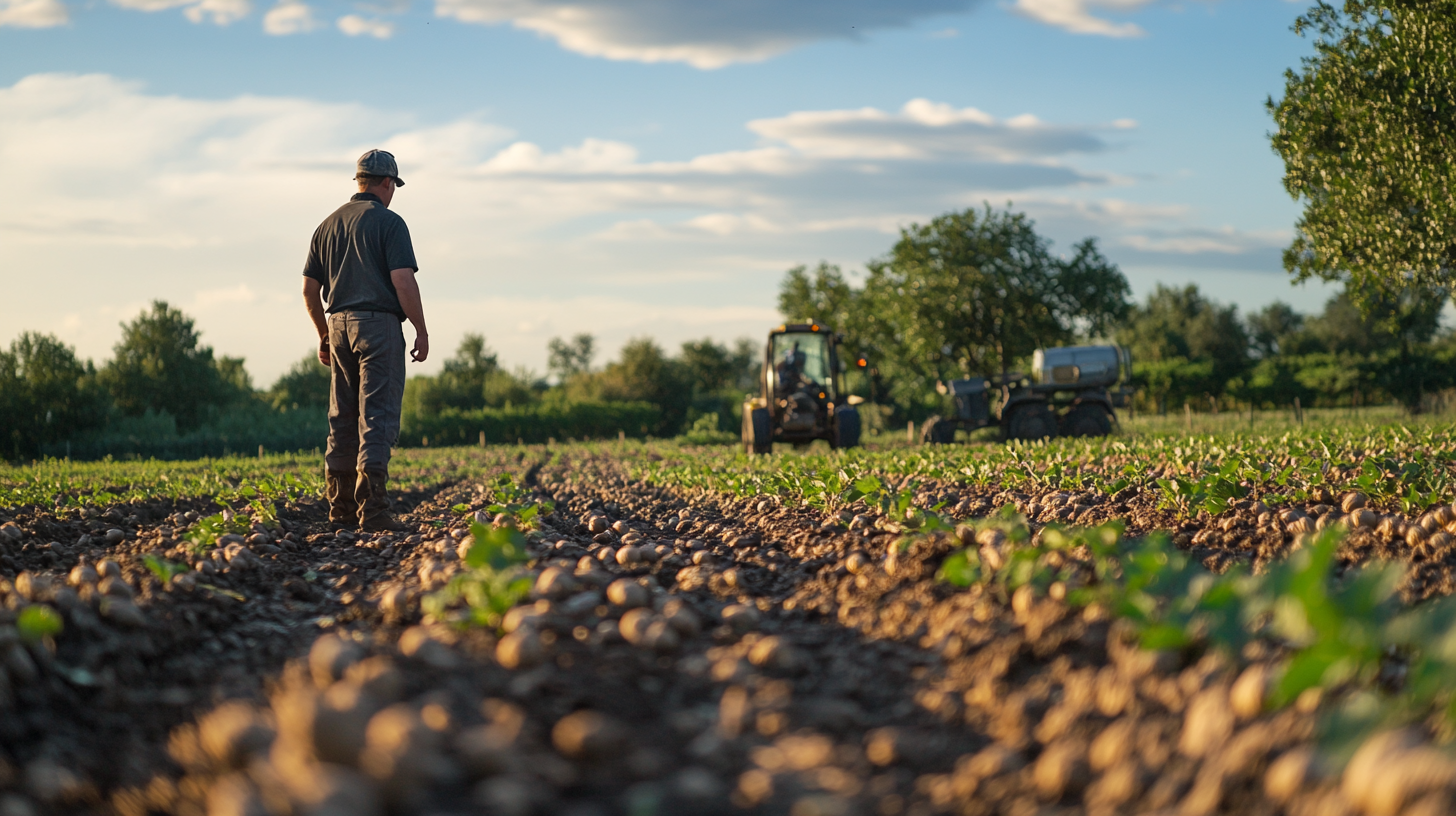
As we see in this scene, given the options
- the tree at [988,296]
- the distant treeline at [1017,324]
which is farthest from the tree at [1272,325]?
the tree at [988,296]

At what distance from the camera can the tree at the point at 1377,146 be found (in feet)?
59.6

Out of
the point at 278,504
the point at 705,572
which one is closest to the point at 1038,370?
the point at 278,504

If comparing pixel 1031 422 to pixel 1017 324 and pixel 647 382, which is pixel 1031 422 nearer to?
pixel 1017 324

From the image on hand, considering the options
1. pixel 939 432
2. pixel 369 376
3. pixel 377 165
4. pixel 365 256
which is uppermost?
pixel 377 165

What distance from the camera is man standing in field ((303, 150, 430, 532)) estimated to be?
259 inches

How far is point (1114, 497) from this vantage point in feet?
22.9

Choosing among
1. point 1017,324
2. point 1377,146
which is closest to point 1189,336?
point 1017,324

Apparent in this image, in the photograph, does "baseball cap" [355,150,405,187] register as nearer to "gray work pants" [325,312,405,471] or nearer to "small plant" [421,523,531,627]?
"gray work pants" [325,312,405,471]

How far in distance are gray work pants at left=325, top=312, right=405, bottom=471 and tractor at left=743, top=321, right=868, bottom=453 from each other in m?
11.5

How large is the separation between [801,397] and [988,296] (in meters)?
18.8

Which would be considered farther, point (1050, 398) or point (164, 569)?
point (1050, 398)

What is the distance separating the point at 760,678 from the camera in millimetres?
2543

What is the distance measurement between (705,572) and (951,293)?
32052mm

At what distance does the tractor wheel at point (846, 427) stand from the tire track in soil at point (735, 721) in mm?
14220
